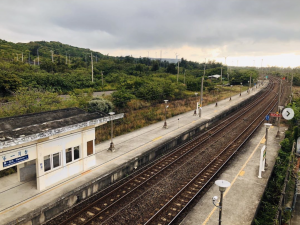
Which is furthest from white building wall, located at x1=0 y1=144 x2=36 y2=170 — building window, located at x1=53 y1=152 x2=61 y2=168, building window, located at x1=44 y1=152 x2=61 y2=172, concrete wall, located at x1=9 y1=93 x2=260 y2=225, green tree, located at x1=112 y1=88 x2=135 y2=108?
green tree, located at x1=112 y1=88 x2=135 y2=108

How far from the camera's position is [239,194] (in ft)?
36.9

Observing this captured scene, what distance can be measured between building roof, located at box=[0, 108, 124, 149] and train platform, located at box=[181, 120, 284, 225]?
6.67 m

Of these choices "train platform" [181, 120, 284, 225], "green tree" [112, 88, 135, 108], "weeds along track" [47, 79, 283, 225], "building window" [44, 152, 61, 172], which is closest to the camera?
"train platform" [181, 120, 284, 225]

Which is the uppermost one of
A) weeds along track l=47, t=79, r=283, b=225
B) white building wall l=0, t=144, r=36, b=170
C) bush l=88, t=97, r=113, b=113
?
bush l=88, t=97, r=113, b=113

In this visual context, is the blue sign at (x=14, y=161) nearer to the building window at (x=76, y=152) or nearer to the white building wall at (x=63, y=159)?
the white building wall at (x=63, y=159)

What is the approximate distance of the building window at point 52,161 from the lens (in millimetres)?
11141

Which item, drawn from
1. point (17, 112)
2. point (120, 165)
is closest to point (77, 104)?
point (17, 112)

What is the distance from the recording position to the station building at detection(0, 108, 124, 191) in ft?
31.6

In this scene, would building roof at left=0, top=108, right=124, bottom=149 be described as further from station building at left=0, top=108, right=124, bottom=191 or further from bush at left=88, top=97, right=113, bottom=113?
bush at left=88, top=97, right=113, bottom=113

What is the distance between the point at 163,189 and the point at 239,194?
12.1 feet

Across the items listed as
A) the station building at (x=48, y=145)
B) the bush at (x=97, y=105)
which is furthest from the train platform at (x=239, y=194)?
the bush at (x=97, y=105)

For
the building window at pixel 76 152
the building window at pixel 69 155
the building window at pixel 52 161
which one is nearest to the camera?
the building window at pixel 52 161

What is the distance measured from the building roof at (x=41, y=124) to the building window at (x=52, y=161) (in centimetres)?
135

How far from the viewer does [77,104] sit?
2178 cm
